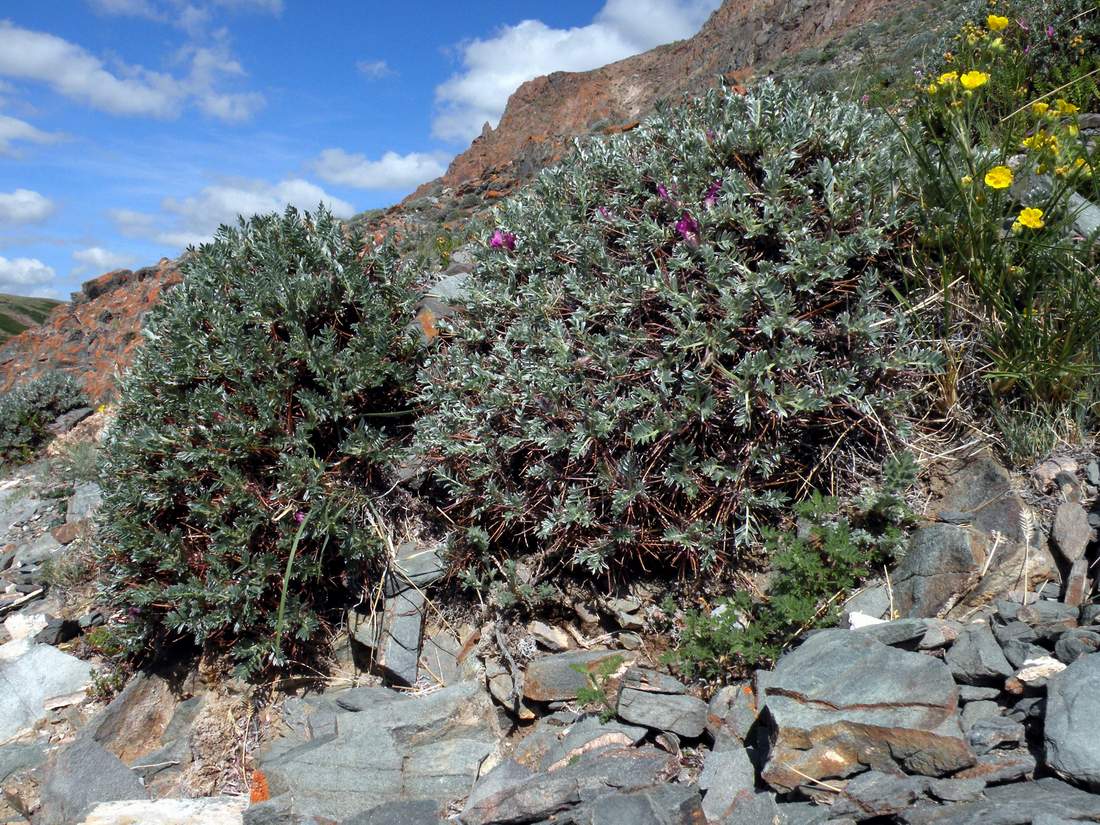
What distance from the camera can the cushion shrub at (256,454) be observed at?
13.1ft

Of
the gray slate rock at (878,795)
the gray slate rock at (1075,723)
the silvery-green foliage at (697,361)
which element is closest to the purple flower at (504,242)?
the silvery-green foliage at (697,361)

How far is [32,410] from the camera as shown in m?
9.42

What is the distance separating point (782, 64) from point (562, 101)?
3145cm

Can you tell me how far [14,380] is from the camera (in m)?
11.9

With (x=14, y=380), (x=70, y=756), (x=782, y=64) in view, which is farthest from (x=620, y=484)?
(x=782, y=64)

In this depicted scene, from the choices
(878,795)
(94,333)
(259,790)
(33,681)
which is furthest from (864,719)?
(94,333)

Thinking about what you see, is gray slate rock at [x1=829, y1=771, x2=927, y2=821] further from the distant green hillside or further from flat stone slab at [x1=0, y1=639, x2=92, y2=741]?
the distant green hillside

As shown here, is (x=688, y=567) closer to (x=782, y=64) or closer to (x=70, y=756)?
(x=70, y=756)

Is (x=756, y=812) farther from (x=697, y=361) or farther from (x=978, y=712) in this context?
(x=697, y=361)

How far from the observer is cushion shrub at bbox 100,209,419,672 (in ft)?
13.1

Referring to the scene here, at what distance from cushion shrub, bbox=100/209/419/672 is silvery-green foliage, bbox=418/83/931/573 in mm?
517

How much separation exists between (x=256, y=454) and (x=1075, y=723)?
12.5ft

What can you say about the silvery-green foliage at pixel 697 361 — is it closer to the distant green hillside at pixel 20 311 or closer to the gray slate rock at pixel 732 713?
the gray slate rock at pixel 732 713

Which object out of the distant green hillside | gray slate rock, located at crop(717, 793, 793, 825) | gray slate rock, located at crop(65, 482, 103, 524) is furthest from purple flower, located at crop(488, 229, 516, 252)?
the distant green hillside
